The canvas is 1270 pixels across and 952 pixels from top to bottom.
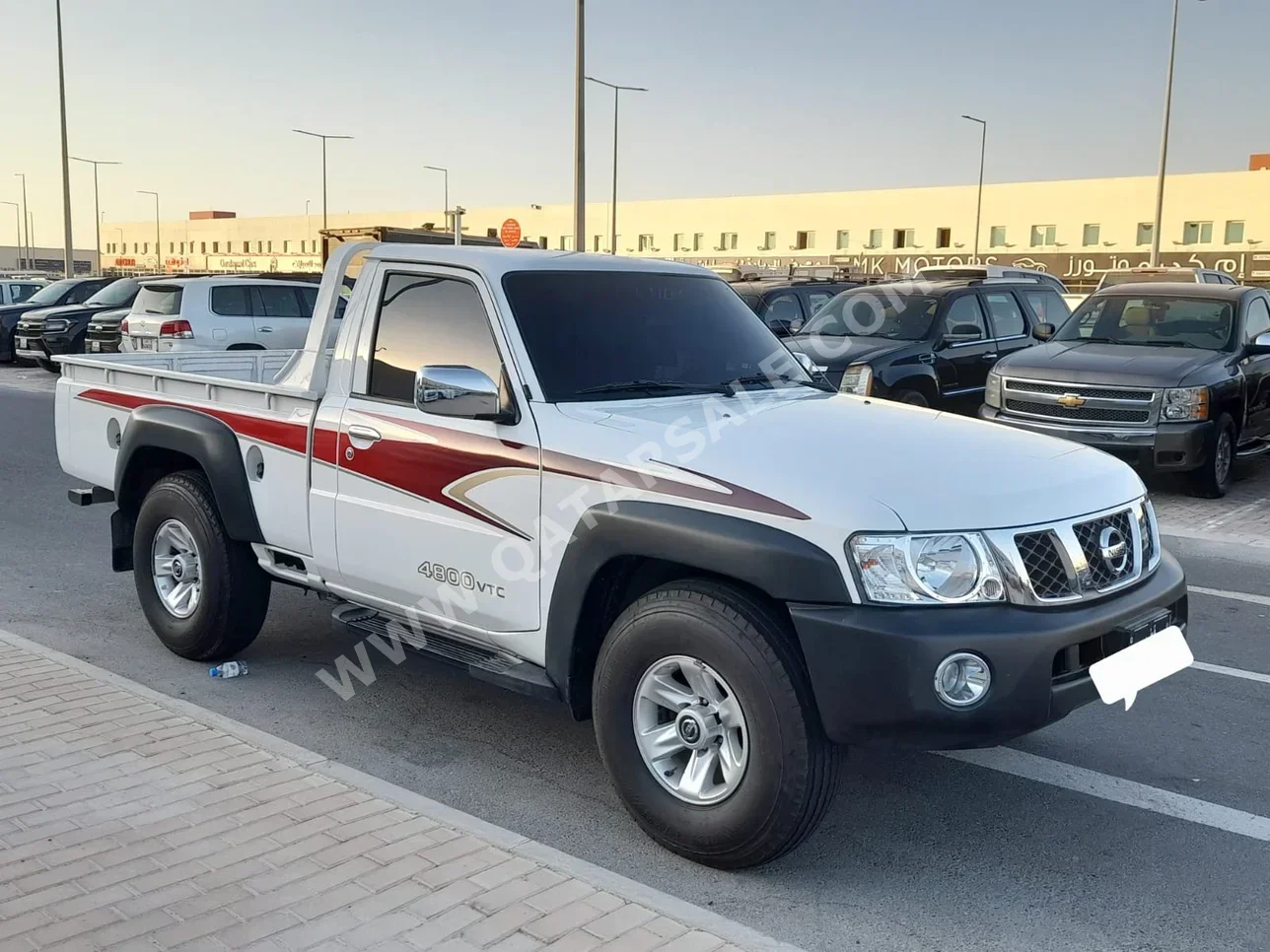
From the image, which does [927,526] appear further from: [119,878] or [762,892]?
[119,878]

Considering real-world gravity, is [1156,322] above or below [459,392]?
above

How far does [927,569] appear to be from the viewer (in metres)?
3.53

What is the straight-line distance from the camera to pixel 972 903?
370 centimetres

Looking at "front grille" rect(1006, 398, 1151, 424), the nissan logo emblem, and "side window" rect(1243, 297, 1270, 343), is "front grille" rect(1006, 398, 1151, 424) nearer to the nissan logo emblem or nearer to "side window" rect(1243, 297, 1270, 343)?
"side window" rect(1243, 297, 1270, 343)

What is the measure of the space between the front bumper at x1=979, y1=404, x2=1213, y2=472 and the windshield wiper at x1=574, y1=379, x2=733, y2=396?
598 cm

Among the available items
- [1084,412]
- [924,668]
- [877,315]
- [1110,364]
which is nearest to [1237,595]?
[1084,412]

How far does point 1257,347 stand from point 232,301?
1345 centimetres

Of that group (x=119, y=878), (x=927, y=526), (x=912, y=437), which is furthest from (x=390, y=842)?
(x=912, y=437)

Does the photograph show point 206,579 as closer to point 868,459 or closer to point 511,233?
point 868,459

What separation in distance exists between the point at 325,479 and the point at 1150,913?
3427mm

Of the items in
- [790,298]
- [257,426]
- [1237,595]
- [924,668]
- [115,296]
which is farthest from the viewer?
[115,296]

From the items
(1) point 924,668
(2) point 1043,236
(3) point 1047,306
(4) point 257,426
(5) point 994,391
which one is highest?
(2) point 1043,236

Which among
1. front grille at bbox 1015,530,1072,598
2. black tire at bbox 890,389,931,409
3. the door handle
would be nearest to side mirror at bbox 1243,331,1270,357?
black tire at bbox 890,389,931,409

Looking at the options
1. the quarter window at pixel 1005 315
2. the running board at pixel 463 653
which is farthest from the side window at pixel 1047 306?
the running board at pixel 463 653
